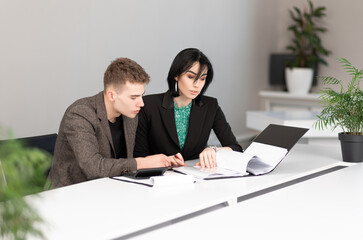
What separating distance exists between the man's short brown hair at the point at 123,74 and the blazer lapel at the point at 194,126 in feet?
2.06

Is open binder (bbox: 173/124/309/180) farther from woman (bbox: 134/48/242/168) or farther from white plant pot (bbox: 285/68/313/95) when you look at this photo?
white plant pot (bbox: 285/68/313/95)

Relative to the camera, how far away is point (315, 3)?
6.79 metres

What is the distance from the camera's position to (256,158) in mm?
2525

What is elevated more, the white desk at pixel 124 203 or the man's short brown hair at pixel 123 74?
the man's short brown hair at pixel 123 74

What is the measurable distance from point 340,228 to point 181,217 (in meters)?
0.56

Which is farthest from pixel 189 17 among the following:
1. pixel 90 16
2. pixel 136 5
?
pixel 90 16

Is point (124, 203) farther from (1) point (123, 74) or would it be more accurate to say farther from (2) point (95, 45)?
(2) point (95, 45)

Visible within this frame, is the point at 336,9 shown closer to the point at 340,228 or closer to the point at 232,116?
the point at 232,116

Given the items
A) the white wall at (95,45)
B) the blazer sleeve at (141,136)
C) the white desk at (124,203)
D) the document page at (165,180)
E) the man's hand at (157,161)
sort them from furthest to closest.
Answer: the white wall at (95,45) → the blazer sleeve at (141,136) → the man's hand at (157,161) → the document page at (165,180) → the white desk at (124,203)

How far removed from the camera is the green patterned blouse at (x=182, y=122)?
10.5 ft

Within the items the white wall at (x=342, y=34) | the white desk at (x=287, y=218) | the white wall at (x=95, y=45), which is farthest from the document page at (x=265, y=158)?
the white wall at (x=342, y=34)

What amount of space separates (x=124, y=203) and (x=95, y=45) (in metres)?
3.24

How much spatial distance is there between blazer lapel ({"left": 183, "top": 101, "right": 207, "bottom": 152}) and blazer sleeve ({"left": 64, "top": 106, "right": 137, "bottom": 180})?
0.71 m

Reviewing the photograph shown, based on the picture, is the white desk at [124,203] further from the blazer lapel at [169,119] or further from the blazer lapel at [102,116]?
the blazer lapel at [169,119]
